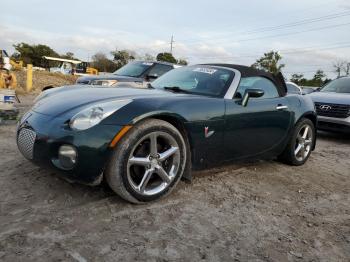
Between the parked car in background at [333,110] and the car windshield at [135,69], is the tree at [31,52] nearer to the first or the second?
the car windshield at [135,69]

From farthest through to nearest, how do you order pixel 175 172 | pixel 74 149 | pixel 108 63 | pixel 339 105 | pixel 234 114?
pixel 108 63 → pixel 339 105 → pixel 234 114 → pixel 175 172 → pixel 74 149

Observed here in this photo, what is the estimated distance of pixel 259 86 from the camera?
4.67 m

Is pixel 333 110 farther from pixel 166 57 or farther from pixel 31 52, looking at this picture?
pixel 31 52

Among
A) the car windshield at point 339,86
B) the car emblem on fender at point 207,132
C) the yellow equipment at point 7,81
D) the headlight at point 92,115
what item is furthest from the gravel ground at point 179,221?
the yellow equipment at point 7,81

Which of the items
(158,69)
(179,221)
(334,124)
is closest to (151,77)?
(158,69)

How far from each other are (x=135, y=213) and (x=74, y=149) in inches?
28.4

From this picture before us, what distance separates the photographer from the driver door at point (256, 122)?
396cm

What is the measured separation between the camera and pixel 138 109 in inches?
127

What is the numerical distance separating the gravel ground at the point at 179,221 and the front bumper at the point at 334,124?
3878 millimetres

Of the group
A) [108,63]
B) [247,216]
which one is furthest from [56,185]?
[108,63]

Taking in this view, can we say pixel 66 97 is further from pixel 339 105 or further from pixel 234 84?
pixel 339 105

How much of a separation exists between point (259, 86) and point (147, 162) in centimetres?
206

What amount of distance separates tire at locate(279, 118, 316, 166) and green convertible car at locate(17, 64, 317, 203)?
0.44 metres

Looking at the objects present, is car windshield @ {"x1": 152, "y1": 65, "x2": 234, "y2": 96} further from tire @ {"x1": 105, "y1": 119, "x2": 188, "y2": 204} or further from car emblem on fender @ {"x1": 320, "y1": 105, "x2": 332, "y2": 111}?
car emblem on fender @ {"x1": 320, "y1": 105, "x2": 332, "y2": 111}
